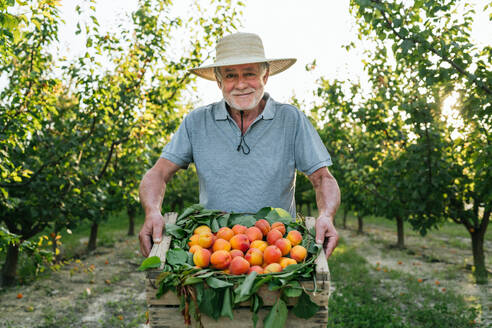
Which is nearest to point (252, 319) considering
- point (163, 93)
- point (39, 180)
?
point (39, 180)

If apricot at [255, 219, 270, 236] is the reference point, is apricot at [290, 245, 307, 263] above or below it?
below

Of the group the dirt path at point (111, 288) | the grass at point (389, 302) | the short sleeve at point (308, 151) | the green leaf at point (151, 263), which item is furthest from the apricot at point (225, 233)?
the dirt path at point (111, 288)

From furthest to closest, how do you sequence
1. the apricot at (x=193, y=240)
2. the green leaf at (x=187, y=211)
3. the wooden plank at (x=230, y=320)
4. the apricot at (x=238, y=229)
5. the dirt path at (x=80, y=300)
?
1. the dirt path at (x=80, y=300)
2. the green leaf at (x=187, y=211)
3. the apricot at (x=238, y=229)
4. the apricot at (x=193, y=240)
5. the wooden plank at (x=230, y=320)

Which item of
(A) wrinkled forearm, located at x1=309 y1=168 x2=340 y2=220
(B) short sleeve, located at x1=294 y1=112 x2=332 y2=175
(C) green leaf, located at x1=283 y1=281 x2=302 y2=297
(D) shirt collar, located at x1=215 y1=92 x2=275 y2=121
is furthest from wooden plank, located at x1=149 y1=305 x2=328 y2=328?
(D) shirt collar, located at x1=215 y1=92 x2=275 y2=121

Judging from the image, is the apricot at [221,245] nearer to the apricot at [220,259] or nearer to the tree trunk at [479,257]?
the apricot at [220,259]

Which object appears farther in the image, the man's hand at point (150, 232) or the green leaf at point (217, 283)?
the man's hand at point (150, 232)

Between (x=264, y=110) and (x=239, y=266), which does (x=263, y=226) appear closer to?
(x=239, y=266)

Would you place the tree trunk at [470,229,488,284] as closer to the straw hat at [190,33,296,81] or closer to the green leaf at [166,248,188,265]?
the straw hat at [190,33,296,81]

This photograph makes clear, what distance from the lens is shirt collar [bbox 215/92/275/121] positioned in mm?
2607

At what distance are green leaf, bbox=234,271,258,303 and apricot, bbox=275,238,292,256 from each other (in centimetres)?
35

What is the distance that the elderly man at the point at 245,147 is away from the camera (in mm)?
2498

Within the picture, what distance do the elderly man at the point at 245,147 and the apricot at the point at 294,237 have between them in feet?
1.69

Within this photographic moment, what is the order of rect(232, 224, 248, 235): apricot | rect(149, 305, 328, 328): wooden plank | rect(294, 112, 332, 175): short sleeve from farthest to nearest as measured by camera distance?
1. rect(294, 112, 332, 175): short sleeve
2. rect(232, 224, 248, 235): apricot
3. rect(149, 305, 328, 328): wooden plank

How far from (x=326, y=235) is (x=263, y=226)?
332 mm
